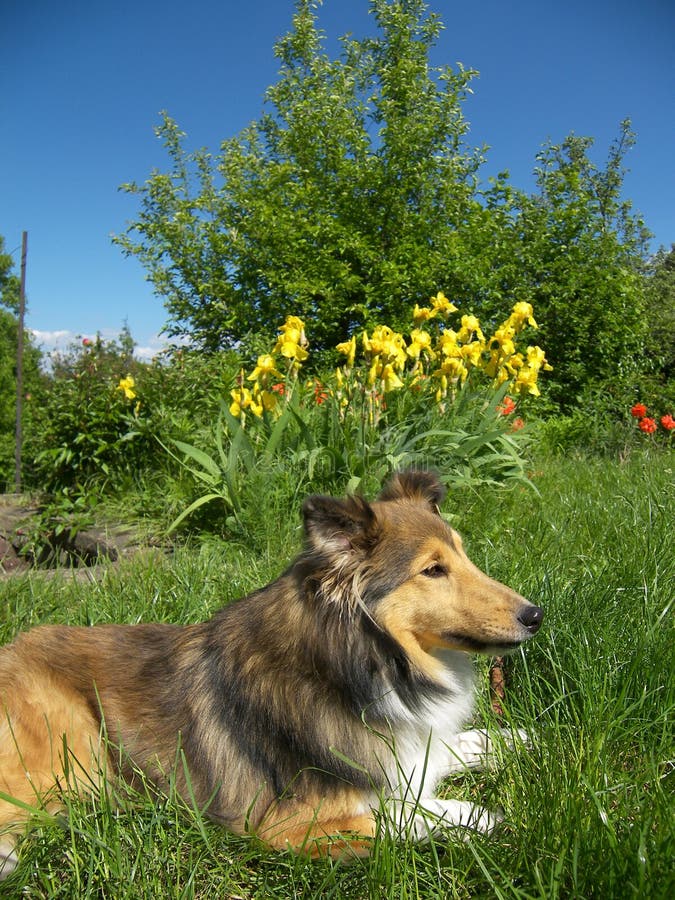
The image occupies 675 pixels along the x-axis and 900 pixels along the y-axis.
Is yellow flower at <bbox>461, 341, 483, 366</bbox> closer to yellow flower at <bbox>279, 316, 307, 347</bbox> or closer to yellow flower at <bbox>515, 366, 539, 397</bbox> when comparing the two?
yellow flower at <bbox>515, 366, 539, 397</bbox>

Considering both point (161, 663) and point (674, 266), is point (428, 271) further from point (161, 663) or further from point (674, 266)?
point (674, 266)

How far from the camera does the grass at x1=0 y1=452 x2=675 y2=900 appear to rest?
1604 mm

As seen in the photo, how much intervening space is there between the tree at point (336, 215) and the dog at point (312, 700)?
837 centimetres

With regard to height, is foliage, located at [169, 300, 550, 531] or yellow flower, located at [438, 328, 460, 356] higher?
yellow flower, located at [438, 328, 460, 356]

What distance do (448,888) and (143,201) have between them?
13525 mm

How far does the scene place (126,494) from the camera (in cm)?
600

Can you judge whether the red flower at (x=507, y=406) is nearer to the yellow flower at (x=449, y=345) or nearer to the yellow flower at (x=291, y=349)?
the yellow flower at (x=449, y=345)

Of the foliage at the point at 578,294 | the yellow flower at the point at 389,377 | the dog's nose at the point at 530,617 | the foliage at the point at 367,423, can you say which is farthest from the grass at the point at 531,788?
the foliage at the point at 578,294

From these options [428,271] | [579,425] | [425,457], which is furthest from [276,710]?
[428,271]

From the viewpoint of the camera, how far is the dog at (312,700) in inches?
82.1

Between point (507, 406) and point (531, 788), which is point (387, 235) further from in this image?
point (531, 788)

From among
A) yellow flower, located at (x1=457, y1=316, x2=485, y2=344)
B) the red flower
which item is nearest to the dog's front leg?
yellow flower, located at (x1=457, y1=316, x2=485, y2=344)

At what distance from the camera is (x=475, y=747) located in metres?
2.60

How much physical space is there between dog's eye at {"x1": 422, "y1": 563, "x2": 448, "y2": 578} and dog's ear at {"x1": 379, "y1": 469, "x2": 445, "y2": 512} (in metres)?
0.36
